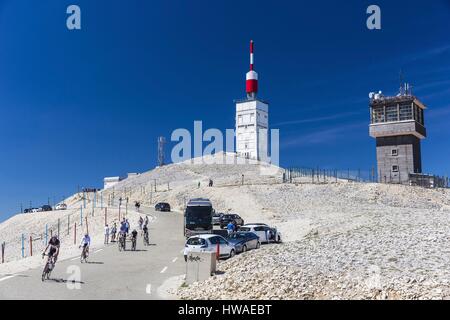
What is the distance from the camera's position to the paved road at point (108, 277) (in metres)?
15.3

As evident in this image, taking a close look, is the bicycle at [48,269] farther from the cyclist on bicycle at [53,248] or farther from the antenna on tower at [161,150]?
the antenna on tower at [161,150]

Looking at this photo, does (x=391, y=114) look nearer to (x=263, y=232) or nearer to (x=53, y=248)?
(x=263, y=232)

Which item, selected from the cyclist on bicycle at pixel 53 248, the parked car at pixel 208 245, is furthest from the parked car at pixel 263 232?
the cyclist on bicycle at pixel 53 248

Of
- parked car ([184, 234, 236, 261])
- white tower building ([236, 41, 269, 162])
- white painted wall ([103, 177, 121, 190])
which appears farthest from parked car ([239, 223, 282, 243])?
white painted wall ([103, 177, 121, 190])

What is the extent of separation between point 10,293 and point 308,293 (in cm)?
999

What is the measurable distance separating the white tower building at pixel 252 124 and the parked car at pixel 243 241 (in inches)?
3556

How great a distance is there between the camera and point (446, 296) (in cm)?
1285

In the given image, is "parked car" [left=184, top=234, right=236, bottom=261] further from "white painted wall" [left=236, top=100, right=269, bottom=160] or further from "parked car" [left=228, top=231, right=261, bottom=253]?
"white painted wall" [left=236, top=100, right=269, bottom=160]

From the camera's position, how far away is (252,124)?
12438 centimetres

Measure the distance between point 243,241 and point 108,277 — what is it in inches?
360

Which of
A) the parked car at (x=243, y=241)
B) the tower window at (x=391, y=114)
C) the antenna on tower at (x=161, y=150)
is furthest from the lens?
the antenna on tower at (x=161, y=150)
